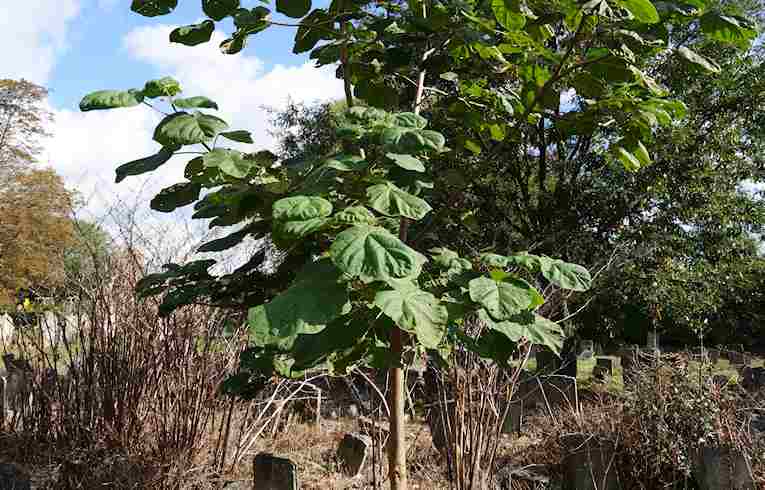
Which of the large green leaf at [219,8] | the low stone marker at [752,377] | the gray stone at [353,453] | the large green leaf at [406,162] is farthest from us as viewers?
the low stone marker at [752,377]

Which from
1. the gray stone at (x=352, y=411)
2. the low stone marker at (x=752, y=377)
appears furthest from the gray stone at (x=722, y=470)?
the low stone marker at (x=752, y=377)

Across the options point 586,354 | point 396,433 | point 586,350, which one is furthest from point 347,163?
point 586,350

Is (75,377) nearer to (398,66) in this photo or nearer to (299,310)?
(398,66)

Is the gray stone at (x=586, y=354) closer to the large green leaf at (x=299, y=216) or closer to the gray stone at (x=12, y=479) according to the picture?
the gray stone at (x=12, y=479)

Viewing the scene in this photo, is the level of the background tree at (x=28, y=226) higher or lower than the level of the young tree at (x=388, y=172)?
higher

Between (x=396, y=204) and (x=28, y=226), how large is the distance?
80.5 feet

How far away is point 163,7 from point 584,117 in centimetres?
118

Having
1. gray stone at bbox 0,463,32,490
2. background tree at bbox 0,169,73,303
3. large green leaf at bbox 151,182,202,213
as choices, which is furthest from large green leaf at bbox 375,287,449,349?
background tree at bbox 0,169,73,303

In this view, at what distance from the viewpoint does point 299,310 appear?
3.96 ft

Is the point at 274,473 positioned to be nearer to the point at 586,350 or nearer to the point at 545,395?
the point at 545,395

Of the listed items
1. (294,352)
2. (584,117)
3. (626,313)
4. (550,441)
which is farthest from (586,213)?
(294,352)

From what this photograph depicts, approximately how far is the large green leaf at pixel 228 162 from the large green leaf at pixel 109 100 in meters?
0.20

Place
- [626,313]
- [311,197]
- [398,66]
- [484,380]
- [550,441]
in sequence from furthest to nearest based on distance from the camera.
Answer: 1. [626,313]
2. [550,441]
3. [484,380]
4. [398,66]
5. [311,197]

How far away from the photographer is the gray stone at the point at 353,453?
379cm
